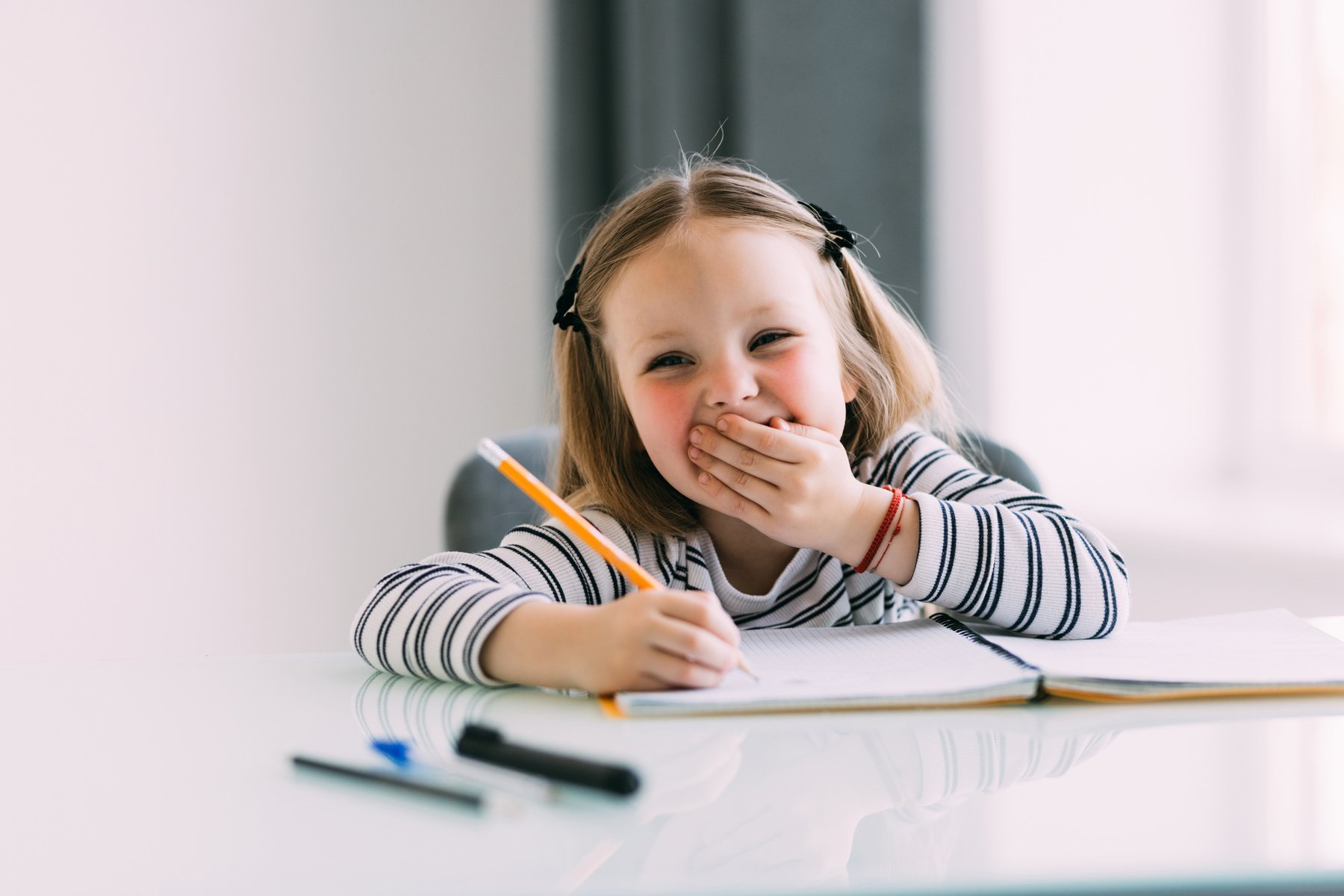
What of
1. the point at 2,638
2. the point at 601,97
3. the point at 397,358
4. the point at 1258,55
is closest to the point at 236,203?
the point at 397,358

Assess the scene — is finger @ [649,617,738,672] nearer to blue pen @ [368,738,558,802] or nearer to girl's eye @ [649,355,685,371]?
blue pen @ [368,738,558,802]

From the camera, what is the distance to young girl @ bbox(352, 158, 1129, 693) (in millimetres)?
698

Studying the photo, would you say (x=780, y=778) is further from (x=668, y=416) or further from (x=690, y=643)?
(x=668, y=416)

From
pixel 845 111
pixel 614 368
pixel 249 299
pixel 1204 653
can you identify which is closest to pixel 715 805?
pixel 1204 653

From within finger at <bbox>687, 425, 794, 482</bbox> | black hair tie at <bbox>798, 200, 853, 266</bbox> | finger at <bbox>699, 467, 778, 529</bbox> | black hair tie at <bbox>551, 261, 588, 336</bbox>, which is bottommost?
finger at <bbox>699, 467, 778, 529</bbox>

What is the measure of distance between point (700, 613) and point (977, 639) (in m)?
0.21

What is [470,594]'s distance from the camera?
74cm

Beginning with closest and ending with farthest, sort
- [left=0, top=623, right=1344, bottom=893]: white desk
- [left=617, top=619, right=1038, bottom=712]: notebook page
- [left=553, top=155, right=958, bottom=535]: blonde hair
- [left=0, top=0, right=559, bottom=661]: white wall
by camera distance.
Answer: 1. [left=0, top=623, right=1344, bottom=893]: white desk
2. [left=617, top=619, right=1038, bottom=712]: notebook page
3. [left=553, top=155, right=958, bottom=535]: blonde hair
4. [left=0, top=0, right=559, bottom=661]: white wall

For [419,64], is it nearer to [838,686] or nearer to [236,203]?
[236,203]

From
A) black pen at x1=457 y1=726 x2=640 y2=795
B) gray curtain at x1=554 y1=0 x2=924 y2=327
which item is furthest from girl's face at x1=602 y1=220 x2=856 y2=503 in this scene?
gray curtain at x1=554 y1=0 x2=924 y2=327

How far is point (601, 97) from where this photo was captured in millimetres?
2252

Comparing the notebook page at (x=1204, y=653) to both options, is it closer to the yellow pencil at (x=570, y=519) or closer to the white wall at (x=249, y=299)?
the yellow pencil at (x=570, y=519)

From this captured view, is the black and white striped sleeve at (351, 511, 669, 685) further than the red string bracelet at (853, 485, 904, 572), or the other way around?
the red string bracelet at (853, 485, 904, 572)

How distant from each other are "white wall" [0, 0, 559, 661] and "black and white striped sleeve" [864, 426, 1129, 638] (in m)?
1.54
